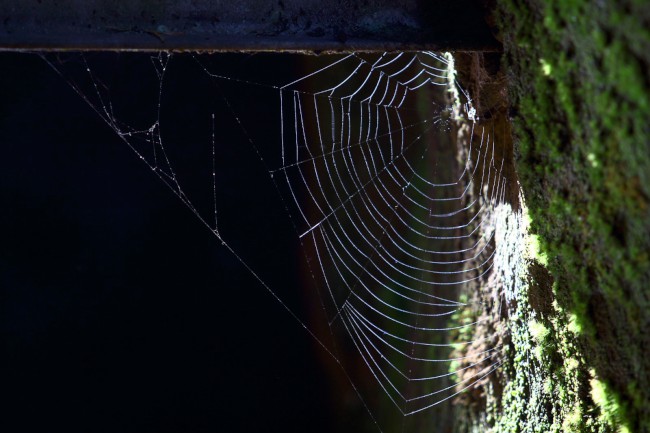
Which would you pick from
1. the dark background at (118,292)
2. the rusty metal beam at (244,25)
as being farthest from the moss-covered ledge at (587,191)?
the dark background at (118,292)

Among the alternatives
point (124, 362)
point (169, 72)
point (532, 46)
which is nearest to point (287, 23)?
point (532, 46)

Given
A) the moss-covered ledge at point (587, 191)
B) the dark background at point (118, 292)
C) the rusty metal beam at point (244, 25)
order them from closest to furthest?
the moss-covered ledge at point (587, 191) < the rusty metal beam at point (244, 25) < the dark background at point (118, 292)

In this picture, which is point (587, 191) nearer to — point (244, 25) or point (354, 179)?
point (244, 25)

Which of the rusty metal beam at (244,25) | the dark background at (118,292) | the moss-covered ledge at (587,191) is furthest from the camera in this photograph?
the dark background at (118,292)

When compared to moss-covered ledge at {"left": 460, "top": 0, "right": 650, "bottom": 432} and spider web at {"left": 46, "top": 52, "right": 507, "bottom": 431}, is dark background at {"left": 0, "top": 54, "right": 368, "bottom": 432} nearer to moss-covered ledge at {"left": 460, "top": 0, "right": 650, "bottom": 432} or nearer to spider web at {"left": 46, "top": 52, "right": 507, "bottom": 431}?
spider web at {"left": 46, "top": 52, "right": 507, "bottom": 431}

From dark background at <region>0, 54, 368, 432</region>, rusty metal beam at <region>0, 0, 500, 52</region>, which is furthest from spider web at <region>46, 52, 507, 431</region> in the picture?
rusty metal beam at <region>0, 0, 500, 52</region>

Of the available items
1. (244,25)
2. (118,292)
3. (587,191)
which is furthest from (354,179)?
(587,191)

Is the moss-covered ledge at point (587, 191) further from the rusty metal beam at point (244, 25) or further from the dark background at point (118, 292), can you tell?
the dark background at point (118, 292)
